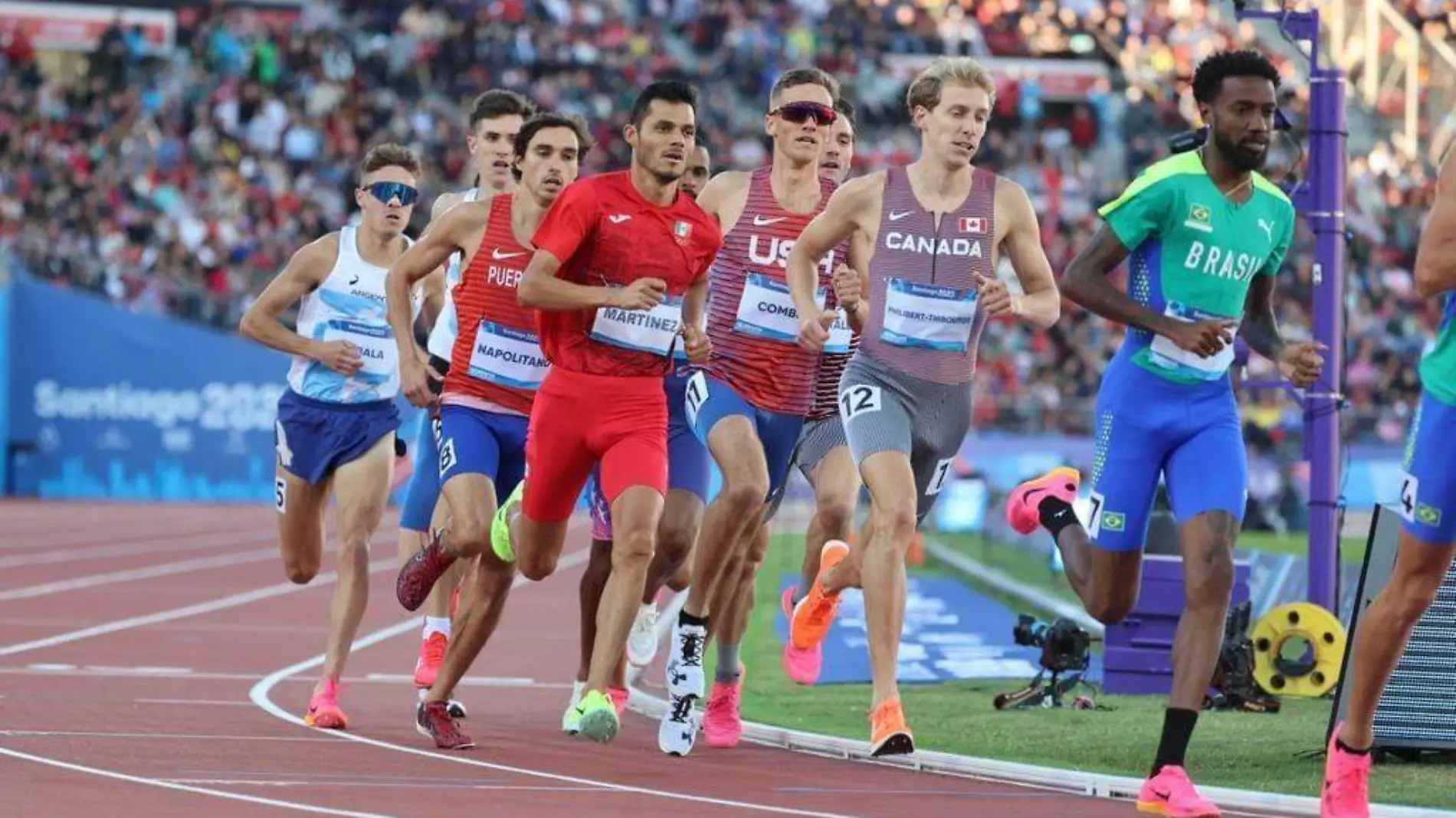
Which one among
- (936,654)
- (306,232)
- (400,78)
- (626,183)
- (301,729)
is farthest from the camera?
(400,78)

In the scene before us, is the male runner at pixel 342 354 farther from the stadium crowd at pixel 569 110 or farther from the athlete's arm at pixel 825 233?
the stadium crowd at pixel 569 110

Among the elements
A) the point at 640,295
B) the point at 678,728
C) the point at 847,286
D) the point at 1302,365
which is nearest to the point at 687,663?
the point at 678,728

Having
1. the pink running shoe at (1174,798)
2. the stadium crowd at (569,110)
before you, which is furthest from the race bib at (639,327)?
the stadium crowd at (569,110)

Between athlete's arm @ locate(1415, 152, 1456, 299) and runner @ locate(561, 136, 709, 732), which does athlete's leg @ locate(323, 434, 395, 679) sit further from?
athlete's arm @ locate(1415, 152, 1456, 299)

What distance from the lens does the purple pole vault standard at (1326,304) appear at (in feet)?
43.0

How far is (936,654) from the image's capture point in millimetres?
14883

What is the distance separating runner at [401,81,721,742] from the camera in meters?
9.25

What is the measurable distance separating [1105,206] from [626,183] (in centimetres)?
203

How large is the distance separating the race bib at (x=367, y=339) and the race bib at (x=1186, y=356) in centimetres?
411

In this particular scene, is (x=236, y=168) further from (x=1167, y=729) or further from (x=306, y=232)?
(x=1167, y=729)

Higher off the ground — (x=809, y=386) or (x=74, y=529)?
(x=809, y=386)

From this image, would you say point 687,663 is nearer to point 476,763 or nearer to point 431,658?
point 476,763

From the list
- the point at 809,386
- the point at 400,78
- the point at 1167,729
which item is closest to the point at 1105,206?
the point at 1167,729

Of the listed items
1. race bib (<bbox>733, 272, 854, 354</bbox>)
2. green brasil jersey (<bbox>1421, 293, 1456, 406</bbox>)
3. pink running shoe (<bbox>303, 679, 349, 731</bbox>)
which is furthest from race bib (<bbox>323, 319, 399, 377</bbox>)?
Answer: green brasil jersey (<bbox>1421, 293, 1456, 406</bbox>)
